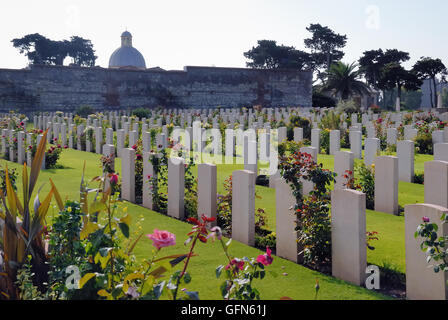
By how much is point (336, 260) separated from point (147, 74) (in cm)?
3088

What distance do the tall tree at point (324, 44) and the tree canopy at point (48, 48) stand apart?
25.9m

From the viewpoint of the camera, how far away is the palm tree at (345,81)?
35.4 m

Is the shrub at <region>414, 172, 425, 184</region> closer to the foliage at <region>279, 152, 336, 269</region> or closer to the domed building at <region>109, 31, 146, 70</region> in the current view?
the foliage at <region>279, 152, 336, 269</region>

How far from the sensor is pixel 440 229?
3.46 metres

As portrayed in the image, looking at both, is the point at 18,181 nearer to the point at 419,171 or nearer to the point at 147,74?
the point at 419,171

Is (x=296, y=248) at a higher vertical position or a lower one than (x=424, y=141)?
lower

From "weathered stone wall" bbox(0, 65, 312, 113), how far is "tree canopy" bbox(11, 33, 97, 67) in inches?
998

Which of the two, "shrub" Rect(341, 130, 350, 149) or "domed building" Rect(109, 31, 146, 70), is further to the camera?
"domed building" Rect(109, 31, 146, 70)

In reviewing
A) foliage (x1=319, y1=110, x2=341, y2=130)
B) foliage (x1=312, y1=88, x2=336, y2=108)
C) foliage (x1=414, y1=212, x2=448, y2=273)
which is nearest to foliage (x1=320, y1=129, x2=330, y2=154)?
foliage (x1=319, y1=110, x2=341, y2=130)

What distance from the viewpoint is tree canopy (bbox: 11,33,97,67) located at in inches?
2147

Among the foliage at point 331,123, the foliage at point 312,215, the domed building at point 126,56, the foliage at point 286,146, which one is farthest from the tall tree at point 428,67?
the foliage at point 312,215

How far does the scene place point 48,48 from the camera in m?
55.2

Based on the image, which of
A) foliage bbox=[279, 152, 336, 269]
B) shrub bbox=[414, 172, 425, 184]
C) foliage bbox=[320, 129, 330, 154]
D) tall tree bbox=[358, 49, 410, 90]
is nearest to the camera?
foliage bbox=[279, 152, 336, 269]

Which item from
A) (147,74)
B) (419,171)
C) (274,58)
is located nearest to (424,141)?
(419,171)
